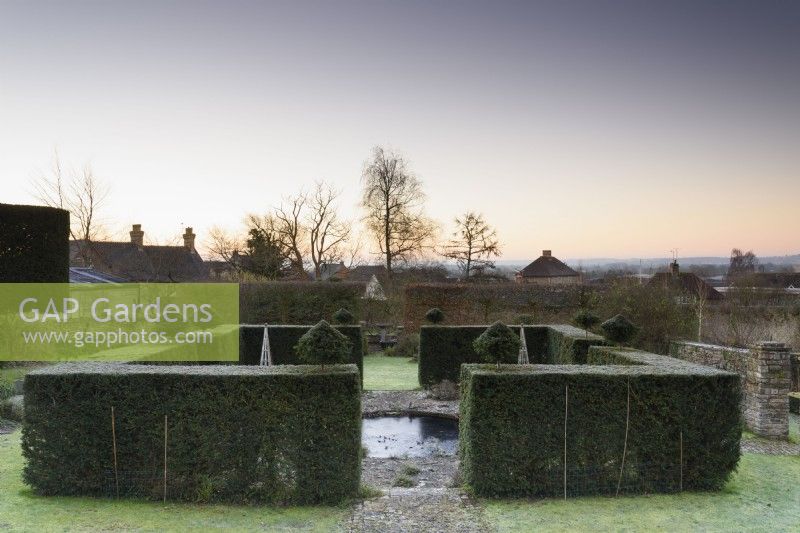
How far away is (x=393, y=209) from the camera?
3347 centimetres

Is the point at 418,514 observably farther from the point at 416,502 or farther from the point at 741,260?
the point at 741,260

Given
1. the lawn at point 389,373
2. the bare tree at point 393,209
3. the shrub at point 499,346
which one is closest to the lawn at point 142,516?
the shrub at point 499,346

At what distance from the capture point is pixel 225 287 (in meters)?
24.6

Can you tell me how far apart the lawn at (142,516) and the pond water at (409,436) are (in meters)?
2.88

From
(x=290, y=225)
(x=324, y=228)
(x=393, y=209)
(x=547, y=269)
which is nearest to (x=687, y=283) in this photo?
(x=547, y=269)

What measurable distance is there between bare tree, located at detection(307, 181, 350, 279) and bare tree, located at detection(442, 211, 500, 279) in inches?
283

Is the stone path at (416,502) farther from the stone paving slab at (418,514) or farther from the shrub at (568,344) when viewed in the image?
the shrub at (568,344)

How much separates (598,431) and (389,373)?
502 inches

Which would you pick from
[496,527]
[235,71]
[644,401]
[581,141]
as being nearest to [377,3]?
[235,71]

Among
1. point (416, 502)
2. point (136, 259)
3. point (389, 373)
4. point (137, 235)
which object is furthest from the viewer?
point (137, 235)

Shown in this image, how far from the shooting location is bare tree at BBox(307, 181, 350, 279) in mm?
35594

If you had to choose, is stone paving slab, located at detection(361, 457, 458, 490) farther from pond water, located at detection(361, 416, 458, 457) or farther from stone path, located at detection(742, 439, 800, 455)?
stone path, located at detection(742, 439, 800, 455)

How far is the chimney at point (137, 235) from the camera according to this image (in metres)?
36.8

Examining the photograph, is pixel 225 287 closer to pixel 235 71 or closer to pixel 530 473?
pixel 235 71
